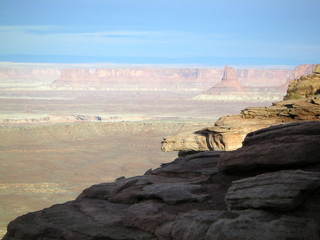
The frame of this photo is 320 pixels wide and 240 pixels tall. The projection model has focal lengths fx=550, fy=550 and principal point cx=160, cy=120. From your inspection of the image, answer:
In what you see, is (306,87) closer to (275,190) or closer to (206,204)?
(206,204)

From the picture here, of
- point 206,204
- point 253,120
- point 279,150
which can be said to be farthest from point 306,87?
point 206,204

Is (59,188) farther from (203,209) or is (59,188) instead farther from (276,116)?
(203,209)

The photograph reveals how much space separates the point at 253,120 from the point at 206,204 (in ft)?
31.5

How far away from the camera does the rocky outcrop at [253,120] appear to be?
60.0 feet

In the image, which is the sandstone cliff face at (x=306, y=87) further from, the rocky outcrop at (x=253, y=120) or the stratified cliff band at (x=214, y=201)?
the stratified cliff band at (x=214, y=201)

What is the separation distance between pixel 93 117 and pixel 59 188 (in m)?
118

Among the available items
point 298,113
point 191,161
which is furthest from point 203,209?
point 298,113

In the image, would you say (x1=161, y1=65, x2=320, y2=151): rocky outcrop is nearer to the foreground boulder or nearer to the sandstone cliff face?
the sandstone cliff face

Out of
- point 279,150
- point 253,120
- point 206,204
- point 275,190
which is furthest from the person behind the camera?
point 253,120

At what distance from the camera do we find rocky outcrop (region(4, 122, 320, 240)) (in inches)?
360

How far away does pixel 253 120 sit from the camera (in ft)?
65.5

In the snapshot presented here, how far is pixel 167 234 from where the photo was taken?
10078mm

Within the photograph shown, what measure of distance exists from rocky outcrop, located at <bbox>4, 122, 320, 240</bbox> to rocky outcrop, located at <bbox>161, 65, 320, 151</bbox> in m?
5.51

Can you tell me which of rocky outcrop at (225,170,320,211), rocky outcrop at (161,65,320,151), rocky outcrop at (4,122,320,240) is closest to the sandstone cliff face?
rocky outcrop at (161,65,320,151)
